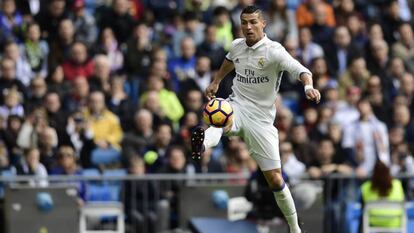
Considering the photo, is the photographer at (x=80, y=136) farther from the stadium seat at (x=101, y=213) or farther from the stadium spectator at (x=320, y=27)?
the stadium spectator at (x=320, y=27)

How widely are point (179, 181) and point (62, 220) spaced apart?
178cm

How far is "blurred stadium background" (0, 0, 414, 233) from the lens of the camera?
1938 cm

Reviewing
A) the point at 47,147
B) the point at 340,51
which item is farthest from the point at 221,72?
the point at 340,51

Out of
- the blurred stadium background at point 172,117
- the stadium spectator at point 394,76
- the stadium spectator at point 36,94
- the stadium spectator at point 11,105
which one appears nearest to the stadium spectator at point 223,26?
the blurred stadium background at point 172,117

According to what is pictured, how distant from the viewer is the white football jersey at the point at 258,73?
14641 mm

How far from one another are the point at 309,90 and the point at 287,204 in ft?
6.09

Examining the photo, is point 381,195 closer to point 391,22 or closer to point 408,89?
point 408,89

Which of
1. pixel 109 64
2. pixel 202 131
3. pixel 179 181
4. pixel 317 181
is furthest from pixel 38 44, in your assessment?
pixel 202 131

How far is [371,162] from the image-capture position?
21156mm

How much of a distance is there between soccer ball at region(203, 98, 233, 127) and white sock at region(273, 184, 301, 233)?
1084 mm

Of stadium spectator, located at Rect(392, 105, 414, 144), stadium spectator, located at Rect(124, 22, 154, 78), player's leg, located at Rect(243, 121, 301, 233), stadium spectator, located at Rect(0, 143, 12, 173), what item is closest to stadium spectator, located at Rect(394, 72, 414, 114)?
stadium spectator, located at Rect(392, 105, 414, 144)

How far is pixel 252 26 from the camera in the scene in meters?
14.5

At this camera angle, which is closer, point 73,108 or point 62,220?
point 62,220

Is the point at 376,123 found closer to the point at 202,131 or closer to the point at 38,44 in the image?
the point at 38,44
